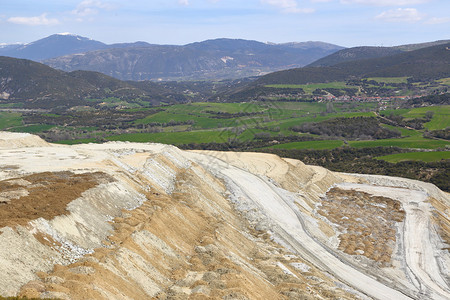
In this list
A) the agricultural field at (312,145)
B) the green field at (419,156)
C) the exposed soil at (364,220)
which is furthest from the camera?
the agricultural field at (312,145)

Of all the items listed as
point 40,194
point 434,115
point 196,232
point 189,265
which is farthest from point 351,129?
point 40,194

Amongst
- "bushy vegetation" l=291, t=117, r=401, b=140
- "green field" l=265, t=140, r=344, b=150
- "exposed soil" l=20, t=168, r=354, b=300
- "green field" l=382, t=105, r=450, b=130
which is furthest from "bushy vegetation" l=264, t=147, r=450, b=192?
"exposed soil" l=20, t=168, r=354, b=300

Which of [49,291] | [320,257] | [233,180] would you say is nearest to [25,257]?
[49,291]

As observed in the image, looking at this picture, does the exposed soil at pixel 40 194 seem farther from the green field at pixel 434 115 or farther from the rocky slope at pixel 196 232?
the green field at pixel 434 115

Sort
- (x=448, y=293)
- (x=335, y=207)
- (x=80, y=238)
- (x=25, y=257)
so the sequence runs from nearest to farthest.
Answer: (x=25, y=257), (x=80, y=238), (x=448, y=293), (x=335, y=207)

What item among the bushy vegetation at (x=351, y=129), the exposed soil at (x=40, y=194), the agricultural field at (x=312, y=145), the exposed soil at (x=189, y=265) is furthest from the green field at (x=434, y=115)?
the exposed soil at (x=40, y=194)

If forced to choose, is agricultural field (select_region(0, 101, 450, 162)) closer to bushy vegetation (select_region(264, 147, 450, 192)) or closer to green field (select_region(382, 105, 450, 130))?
green field (select_region(382, 105, 450, 130))

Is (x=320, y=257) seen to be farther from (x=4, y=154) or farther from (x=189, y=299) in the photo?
(x=4, y=154)
